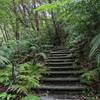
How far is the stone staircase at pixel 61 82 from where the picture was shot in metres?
4.77

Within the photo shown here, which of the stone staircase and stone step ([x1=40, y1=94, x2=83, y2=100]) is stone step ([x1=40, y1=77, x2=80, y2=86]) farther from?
stone step ([x1=40, y1=94, x2=83, y2=100])

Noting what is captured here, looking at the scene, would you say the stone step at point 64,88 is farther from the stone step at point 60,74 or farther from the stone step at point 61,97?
the stone step at point 60,74

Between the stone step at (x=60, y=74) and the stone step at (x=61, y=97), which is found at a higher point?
the stone step at (x=60, y=74)

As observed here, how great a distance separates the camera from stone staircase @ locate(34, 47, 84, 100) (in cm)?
477

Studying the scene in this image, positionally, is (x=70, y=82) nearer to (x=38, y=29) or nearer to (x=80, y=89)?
(x=80, y=89)

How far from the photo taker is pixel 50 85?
5328mm

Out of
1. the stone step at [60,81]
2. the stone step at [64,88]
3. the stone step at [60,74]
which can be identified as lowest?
the stone step at [64,88]

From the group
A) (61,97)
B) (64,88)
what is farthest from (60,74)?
(61,97)

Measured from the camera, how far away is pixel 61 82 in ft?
17.9

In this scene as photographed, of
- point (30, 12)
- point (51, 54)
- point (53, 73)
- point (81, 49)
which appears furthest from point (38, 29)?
point (53, 73)

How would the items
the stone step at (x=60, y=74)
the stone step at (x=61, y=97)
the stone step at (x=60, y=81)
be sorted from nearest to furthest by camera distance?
the stone step at (x=61, y=97) → the stone step at (x=60, y=81) → the stone step at (x=60, y=74)

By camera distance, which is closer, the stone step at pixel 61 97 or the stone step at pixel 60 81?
the stone step at pixel 61 97

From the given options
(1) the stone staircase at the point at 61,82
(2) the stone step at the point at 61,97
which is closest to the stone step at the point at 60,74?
(1) the stone staircase at the point at 61,82

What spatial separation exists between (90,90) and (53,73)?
1601mm
